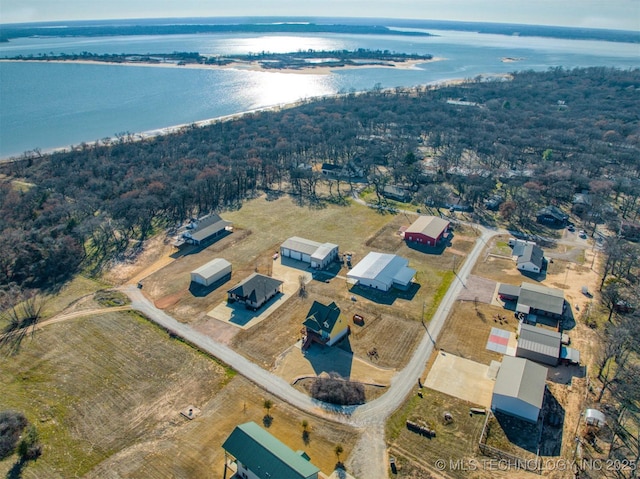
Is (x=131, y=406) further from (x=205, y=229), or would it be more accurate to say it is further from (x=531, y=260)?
(x=531, y=260)

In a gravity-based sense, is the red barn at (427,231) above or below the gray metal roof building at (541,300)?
below

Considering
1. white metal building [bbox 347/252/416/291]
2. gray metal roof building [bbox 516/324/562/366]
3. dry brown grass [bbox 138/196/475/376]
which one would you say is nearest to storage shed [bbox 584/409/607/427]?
gray metal roof building [bbox 516/324/562/366]

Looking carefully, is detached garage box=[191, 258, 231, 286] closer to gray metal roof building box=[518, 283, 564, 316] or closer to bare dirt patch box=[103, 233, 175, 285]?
bare dirt patch box=[103, 233, 175, 285]

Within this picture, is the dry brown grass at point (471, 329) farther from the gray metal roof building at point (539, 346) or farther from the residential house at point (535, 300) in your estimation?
the gray metal roof building at point (539, 346)

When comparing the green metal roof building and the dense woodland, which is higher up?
the green metal roof building

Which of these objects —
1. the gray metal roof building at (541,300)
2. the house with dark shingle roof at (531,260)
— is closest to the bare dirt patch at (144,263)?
the gray metal roof building at (541,300)

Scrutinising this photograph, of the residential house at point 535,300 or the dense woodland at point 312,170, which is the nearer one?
the residential house at point 535,300

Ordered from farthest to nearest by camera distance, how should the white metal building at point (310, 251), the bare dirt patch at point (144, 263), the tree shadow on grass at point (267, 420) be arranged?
the white metal building at point (310, 251)
the bare dirt patch at point (144, 263)
the tree shadow on grass at point (267, 420)
